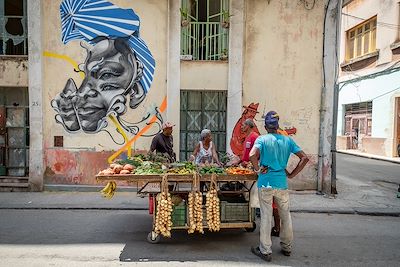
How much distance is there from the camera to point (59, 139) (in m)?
9.63

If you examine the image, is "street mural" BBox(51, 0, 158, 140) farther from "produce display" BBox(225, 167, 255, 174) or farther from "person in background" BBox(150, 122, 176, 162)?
"produce display" BBox(225, 167, 255, 174)

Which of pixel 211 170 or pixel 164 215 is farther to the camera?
pixel 211 170

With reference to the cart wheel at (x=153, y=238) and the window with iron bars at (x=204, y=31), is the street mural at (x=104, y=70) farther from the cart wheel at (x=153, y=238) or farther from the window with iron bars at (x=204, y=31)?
the cart wheel at (x=153, y=238)

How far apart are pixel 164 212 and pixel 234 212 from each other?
3.92 feet

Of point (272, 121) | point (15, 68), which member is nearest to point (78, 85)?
point (15, 68)


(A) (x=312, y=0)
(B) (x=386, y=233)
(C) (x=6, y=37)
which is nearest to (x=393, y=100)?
(A) (x=312, y=0)

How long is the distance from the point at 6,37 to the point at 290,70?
812cm

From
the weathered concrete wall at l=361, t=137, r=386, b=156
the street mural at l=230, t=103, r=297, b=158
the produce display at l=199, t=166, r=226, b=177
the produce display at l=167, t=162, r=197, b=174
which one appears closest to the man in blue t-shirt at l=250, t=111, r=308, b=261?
the produce display at l=199, t=166, r=226, b=177

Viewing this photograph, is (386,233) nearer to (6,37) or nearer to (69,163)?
(69,163)

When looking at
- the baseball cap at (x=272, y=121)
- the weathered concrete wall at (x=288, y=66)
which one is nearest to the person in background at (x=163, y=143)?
the baseball cap at (x=272, y=121)

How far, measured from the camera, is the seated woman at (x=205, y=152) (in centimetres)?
698

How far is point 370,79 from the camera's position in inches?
800

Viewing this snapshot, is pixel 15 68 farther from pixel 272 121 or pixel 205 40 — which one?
pixel 272 121

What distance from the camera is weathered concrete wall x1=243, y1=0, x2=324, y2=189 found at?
9578 millimetres
